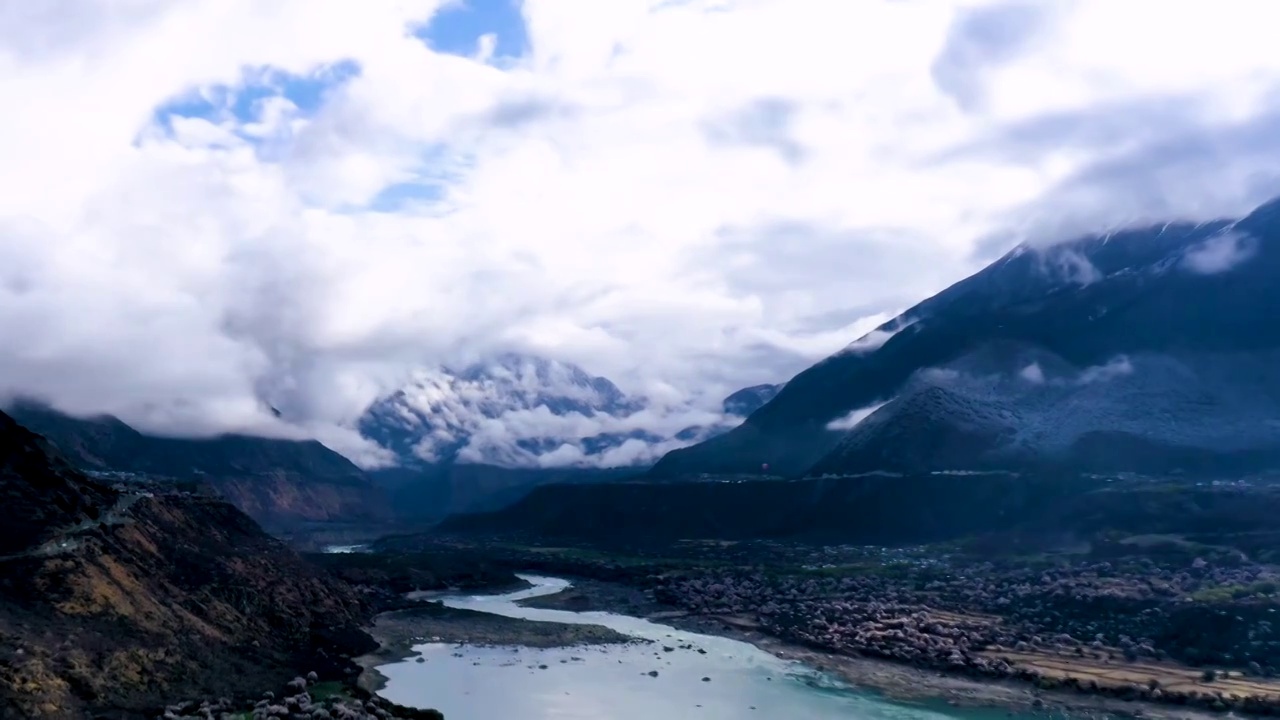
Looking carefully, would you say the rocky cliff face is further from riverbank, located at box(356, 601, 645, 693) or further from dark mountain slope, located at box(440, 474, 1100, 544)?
dark mountain slope, located at box(440, 474, 1100, 544)

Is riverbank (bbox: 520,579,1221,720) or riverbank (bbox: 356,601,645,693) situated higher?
riverbank (bbox: 356,601,645,693)

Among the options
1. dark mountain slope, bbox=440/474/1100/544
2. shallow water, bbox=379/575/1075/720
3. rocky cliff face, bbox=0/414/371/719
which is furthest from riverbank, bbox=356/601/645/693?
dark mountain slope, bbox=440/474/1100/544

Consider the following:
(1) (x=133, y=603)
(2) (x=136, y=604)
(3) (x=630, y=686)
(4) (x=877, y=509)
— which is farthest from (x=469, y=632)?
(4) (x=877, y=509)

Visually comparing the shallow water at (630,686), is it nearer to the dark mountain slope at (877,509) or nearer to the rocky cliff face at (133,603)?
the rocky cliff face at (133,603)

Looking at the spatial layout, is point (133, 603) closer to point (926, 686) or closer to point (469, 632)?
point (469, 632)

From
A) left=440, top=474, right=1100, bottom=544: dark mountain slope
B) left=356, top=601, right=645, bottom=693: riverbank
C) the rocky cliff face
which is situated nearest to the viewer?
the rocky cliff face
